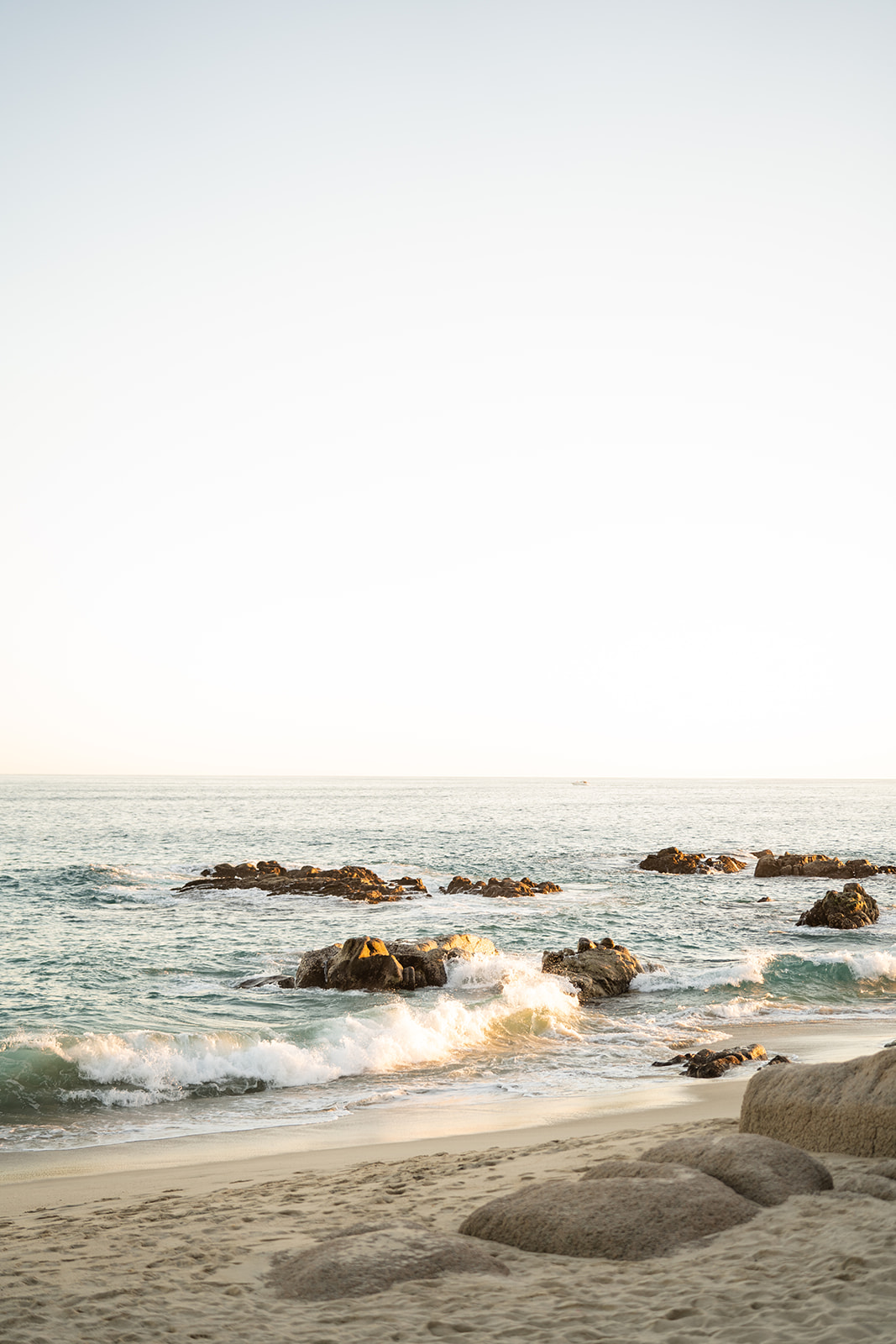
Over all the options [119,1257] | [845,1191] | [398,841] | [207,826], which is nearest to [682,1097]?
[845,1191]

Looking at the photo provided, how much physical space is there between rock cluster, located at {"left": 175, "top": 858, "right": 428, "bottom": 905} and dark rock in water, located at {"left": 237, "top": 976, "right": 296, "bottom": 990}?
13121mm

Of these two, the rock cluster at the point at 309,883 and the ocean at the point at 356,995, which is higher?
the ocean at the point at 356,995

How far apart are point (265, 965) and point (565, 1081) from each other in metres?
10.8

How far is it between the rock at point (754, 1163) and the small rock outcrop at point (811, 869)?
123ft

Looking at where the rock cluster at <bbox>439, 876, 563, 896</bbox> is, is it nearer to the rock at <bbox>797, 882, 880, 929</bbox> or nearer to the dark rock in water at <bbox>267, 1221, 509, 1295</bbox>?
the rock at <bbox>797, 882, 880, 929</bbox>

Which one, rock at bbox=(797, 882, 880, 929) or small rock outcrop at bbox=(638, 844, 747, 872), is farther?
small rock outcrop at bbox=(638, 844, 747, 872)

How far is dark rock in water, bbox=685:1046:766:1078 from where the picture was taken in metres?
13.1

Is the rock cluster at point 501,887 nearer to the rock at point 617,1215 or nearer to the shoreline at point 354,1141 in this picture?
the shoreline at point 354,1141

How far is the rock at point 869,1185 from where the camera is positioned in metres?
6.68

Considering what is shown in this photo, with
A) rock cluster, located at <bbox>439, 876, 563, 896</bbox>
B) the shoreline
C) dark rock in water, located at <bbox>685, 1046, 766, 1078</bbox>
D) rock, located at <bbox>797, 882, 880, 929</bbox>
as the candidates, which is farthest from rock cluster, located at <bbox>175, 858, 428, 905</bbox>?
the shoreline

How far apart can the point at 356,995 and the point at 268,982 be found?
2358 millimetres

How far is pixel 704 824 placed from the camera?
84625 millimetres

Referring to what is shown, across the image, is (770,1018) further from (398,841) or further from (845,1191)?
(398,841)

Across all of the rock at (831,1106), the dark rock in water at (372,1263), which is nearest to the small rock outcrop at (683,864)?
the rock at (831,1106)
